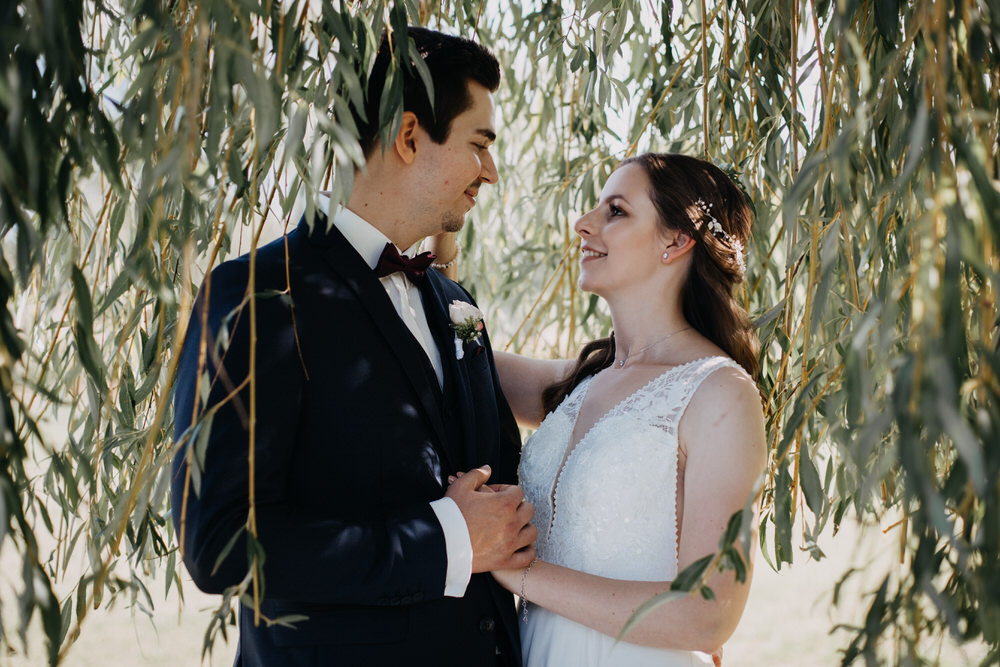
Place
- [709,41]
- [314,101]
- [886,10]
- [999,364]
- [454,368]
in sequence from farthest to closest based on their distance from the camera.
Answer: [709,41] < [454,368] < [314,101] < [886,10] < [999,364]

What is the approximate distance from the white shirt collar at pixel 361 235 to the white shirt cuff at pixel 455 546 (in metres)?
0.46

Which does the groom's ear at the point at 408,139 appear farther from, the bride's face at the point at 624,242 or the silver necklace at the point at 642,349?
the silver necklace at the point at 642,349

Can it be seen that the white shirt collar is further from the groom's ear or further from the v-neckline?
the v-neckline

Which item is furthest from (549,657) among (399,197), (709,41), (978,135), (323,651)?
(709,41)

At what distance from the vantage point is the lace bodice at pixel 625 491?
167cm

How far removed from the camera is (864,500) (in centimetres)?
84

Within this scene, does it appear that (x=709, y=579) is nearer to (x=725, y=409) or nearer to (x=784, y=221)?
(x=725, y=409)

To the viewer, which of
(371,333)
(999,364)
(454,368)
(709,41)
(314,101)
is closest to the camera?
(999,364)

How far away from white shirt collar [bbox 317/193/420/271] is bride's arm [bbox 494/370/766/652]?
618 millimetres

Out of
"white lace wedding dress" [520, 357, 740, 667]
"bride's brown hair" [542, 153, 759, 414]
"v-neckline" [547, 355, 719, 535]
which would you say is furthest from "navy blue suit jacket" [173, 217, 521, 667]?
"bride's brown hair" [542, 153, 759, 414]

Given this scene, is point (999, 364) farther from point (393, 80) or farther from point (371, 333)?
point (371, 333)

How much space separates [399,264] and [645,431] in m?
0.55

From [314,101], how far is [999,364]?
0.93 m

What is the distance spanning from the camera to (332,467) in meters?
1.42
